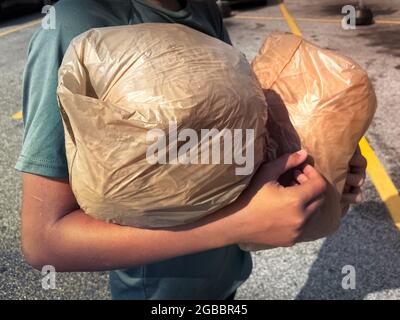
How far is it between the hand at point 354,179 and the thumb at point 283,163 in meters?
0.23

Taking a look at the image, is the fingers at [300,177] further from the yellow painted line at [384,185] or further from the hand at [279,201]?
the yellow painted line at [384,185]

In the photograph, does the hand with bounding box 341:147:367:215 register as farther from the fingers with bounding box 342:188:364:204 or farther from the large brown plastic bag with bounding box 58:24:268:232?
the large brown plastic bag with bounding box 58:24:268:232

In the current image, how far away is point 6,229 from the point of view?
9.82ft

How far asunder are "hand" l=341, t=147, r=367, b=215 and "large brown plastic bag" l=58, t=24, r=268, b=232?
0.33 meters

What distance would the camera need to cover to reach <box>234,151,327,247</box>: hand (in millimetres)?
836

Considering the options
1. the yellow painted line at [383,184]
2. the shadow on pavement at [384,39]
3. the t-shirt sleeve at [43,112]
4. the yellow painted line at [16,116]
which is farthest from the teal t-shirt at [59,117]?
the shadow on pavement at [384,39]

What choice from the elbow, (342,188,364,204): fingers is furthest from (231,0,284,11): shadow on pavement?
the elbow

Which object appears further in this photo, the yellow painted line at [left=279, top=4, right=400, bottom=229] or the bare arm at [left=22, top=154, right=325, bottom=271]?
the yellow painted line at [left=279, top=4, right=400, bottom=229]

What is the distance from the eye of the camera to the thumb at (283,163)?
0.84 metres

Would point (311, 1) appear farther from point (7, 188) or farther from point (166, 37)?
point (166, 37)

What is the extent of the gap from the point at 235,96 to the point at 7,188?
3.14 meters

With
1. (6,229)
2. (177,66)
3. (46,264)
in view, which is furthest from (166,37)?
(6,229)

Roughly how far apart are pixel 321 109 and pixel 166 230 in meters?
0.41

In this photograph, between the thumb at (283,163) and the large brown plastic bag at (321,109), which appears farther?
the large brown plastic bag at (321,109)
